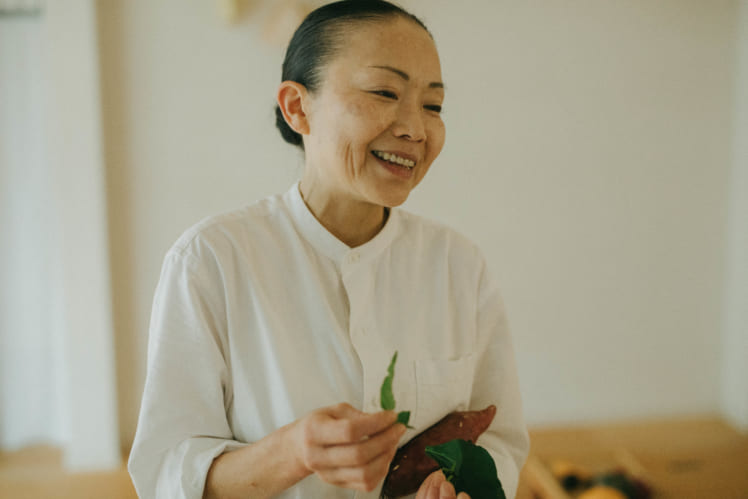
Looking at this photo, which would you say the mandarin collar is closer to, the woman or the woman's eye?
the woman

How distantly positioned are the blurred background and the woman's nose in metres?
1.76

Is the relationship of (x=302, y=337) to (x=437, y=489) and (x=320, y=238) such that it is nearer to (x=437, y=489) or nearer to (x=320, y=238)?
(x=320, y=238)

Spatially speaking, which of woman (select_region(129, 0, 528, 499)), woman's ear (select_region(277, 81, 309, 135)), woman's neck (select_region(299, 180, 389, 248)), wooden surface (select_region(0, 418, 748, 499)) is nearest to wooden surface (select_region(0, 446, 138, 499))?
wooden surface (select_region(0, 418, 748, 499))

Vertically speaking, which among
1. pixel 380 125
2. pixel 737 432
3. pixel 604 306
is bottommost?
pixel 737 432

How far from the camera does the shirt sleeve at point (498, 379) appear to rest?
1.19 m

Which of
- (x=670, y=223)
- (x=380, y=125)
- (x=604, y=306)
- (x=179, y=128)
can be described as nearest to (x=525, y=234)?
(x=604, y=306)

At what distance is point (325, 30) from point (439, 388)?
25.5 inches

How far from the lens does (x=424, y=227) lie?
1236 millimetres

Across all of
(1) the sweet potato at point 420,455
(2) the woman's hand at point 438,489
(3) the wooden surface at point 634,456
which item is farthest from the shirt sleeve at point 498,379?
(3) the wooden surface at point 634,456

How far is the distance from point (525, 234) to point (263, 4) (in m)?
1.57

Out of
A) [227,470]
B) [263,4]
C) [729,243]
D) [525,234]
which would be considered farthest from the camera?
[729,243]

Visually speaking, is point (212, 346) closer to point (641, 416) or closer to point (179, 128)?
point (179, 128)

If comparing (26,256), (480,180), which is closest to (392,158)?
(480,180)

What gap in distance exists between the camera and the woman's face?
38.5 inches
